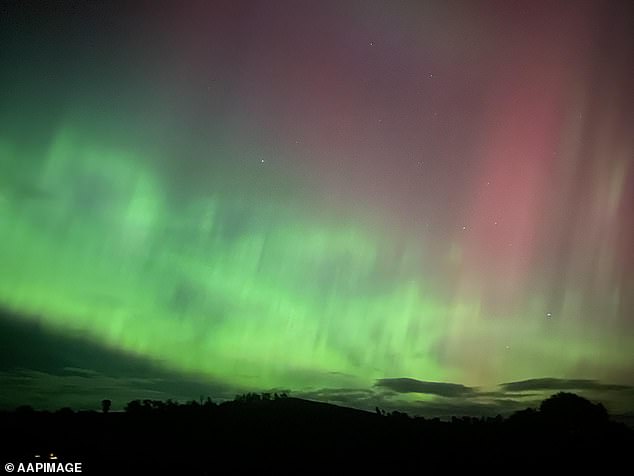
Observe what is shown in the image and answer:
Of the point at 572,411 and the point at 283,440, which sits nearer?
the point at 283,440

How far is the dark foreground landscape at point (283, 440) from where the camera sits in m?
28.1

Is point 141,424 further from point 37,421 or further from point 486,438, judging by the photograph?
point 486,438

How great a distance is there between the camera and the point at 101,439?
30125 millimetres

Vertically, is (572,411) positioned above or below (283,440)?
above

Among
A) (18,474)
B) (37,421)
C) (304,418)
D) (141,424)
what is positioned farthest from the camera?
(304,418)

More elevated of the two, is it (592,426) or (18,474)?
(592,426)

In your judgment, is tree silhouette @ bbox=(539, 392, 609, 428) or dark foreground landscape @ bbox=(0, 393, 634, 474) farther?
tree silhouette @ bbox=(539, 392, 609, 428)

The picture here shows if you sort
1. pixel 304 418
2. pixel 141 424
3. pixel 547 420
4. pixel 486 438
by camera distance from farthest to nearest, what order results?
pixel 547 420, pixel 304 418, pixel 486 438, pixel 141 424

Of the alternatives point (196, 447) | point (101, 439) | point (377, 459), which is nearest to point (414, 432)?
point (377, 459)

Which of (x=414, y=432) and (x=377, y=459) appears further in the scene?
(x=414, y=432)

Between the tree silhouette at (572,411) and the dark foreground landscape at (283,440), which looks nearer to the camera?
the dark foreground landscape at (283,440)

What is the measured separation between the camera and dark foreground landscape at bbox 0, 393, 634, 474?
28125mm

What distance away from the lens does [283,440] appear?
36.0 meters

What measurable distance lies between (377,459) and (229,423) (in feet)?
34.0
